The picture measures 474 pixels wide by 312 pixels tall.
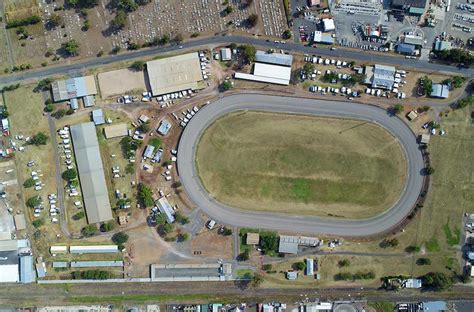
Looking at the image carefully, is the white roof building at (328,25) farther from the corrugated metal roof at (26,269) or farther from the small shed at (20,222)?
the corrugated metal roof at (26,269)

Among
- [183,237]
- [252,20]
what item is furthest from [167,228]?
[252,20]

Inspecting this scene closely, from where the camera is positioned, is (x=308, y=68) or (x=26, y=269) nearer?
(x=308, y=68)

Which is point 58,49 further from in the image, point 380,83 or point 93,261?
point 380,83

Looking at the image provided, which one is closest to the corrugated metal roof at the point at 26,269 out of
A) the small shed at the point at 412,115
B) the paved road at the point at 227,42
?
the paved road at the point at 227,42

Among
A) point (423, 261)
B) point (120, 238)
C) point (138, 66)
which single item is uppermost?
point (138, 66)

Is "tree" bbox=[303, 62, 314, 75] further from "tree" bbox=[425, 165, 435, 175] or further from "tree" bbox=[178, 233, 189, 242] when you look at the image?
"tree" bbox=[178, 233, 189, 242]

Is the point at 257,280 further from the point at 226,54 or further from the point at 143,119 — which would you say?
the point at 226,54

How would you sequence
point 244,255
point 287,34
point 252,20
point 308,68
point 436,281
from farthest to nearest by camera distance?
1. point 287,34
2. point 252,20
3. point 244,255
4. point 308,68
5. point 436,281
